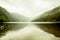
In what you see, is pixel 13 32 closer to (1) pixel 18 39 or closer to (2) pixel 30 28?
(1) pixel 18 39

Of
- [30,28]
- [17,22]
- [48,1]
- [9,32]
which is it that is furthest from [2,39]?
[48,1]

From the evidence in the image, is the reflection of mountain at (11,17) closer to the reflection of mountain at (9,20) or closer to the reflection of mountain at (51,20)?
the reflection of mountain at (9,20)

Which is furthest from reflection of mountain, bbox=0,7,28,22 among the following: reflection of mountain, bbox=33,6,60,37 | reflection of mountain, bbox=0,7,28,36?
reflection of mountain, bbox=33,6,60,37

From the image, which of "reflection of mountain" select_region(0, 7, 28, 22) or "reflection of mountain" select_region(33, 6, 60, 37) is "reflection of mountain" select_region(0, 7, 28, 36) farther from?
"reflection of mountain" select_region(33, 6, 60, 37)

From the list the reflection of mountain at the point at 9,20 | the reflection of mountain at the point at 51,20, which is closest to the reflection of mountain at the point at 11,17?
the reflection of mountain at the point at 9,20

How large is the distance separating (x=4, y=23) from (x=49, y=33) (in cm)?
95

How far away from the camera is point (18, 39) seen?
242 cm

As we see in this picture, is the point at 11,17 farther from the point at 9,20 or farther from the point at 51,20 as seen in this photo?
the point at 51,20

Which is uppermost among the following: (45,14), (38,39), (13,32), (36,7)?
(36,7)

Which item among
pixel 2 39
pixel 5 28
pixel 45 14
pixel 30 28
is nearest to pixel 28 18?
pixel 30 28

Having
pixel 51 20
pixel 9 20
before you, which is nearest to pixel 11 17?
pixel 9 20

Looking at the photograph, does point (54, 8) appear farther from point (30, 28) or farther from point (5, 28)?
point (5, 28)

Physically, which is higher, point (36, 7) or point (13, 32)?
point (36, 7)

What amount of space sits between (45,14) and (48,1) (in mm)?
286
